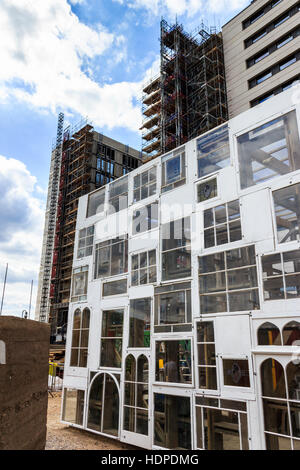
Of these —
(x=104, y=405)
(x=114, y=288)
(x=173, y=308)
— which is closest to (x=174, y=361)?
(x=173, y=308)

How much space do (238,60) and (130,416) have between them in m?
32.1

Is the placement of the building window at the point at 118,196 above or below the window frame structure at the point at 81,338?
above

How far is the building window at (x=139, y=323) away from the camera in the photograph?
46.2ft

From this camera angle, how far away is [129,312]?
15.1 metres

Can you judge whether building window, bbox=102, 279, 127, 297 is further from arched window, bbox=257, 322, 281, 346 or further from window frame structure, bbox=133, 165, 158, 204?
arched window, bbox=257, 322, 281, 346

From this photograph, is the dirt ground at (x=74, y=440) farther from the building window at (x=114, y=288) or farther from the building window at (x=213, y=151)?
the building window at (x=213, y=151)

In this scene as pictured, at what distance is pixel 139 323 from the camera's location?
14.5 meters

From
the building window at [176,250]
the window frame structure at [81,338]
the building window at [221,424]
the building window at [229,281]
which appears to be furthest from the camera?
the window frame structure at [81,338]

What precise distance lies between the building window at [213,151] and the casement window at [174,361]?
22.7 ft

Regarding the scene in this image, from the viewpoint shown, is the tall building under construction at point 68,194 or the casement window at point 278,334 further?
the tall building under construction at point 68,194

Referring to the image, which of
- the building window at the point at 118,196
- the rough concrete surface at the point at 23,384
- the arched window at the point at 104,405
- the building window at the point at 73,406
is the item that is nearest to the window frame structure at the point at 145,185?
the building window at the point at 118,196

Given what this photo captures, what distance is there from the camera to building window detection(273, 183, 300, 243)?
33.7 ft

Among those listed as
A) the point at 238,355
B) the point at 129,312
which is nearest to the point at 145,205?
the point at 129,312

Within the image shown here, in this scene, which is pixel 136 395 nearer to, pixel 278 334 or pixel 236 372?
pixel 236 372
